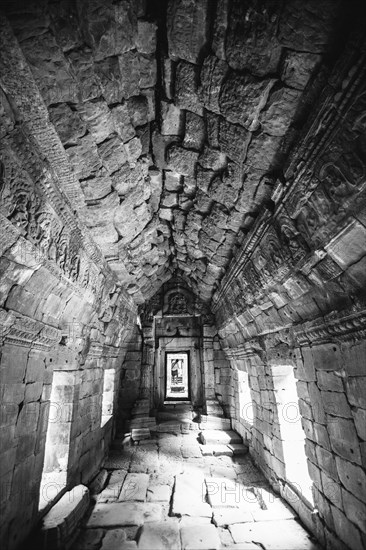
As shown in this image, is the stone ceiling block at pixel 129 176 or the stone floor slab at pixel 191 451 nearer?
the stone ceiling block at pixel 129 176

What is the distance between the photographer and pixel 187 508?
14.7ft

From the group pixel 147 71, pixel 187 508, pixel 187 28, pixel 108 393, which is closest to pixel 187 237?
pixel 147 71

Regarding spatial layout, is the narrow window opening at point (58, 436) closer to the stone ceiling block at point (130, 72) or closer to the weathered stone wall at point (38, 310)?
the weathered stone wall at point (38, 310)

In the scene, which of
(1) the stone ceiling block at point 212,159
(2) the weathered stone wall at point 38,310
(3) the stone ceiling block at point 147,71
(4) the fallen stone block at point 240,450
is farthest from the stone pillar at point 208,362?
(3) the stone ceiling block at point 147,71

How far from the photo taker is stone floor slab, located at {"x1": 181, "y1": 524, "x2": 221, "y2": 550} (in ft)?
11.8

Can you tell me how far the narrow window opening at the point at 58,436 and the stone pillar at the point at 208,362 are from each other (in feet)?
17.6

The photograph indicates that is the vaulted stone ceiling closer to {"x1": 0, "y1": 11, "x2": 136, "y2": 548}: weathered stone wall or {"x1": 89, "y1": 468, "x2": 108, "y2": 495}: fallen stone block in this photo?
{"x1": 0, "y1": 11, "x2": 136, "y2": 548}: weathered stone wall

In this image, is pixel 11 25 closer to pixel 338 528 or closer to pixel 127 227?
pixel 127 227

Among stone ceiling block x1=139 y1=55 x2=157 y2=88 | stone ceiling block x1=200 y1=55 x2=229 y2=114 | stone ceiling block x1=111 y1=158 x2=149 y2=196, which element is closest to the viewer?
stone ceiling block x1=200 y1=55 x2=229 y2=114

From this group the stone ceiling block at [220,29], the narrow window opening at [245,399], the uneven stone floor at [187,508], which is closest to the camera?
the stone ceiling block at [220,29]

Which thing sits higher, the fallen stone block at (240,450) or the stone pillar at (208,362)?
the stone pillar at (208,362)

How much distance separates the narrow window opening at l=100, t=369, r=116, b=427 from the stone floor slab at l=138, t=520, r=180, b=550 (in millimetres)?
3715

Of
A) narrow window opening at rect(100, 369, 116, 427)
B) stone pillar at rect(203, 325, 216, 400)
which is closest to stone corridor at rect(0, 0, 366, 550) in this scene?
narrow window opening at rect(100, 369, 116, 427)

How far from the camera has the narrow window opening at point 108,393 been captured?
7.51 metres
